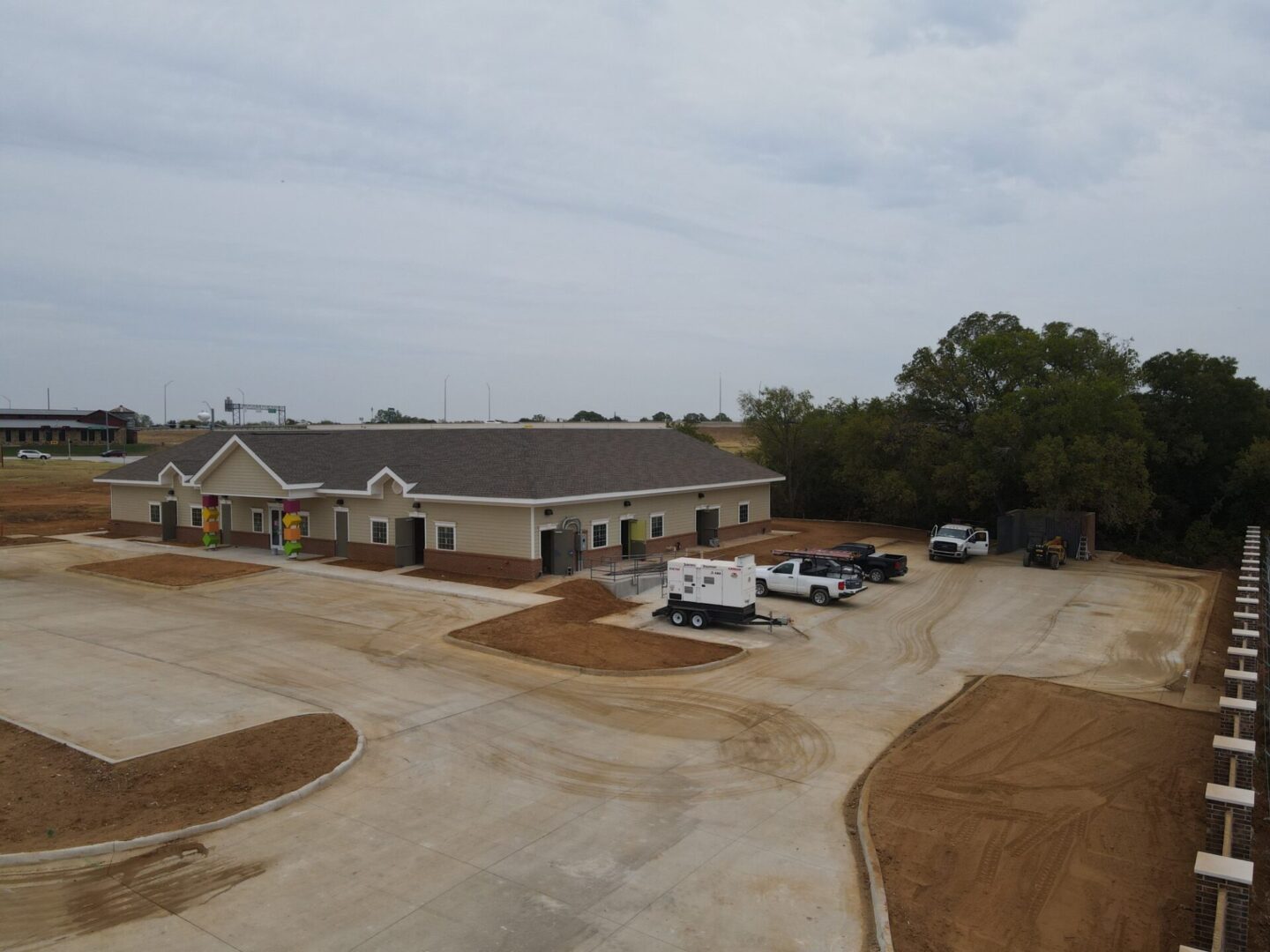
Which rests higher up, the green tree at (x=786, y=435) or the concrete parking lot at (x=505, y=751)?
the green tree at (x=786, y=435)

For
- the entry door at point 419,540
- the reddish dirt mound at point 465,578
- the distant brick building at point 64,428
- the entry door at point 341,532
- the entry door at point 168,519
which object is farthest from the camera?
the distant brick building at point 64,428

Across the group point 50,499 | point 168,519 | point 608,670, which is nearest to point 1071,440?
point 608,670

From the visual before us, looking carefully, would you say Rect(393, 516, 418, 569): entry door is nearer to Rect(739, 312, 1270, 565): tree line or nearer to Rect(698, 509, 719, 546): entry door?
Rect(698, 509, 719, 546): entry door

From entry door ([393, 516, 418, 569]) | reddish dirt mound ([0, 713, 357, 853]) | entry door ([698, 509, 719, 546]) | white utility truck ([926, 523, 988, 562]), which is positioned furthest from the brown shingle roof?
reddish dirt mound ([0, 713, 357, 853])

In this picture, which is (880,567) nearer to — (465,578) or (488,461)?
(465,578)

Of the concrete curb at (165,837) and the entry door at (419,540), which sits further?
the entry door at (419,540)

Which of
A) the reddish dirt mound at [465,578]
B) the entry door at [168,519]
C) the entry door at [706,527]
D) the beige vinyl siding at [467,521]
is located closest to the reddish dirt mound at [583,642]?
the reddish dirt mound at [465,578]

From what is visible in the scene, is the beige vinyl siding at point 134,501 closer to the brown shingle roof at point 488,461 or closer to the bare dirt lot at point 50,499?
the brown shingle roof at point 488,461
